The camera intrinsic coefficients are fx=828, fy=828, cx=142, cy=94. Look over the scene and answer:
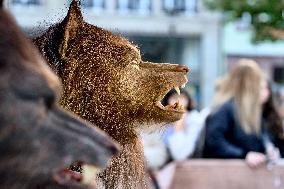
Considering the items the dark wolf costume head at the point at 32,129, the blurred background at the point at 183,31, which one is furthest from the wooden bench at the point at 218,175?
the blurred background at the point at 183,31

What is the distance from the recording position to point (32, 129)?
3.62ft

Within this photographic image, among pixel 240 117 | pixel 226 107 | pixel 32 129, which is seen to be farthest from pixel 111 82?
pixel 226 107

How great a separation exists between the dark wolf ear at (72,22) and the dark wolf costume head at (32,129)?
2.16 feet

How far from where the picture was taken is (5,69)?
3.56ft

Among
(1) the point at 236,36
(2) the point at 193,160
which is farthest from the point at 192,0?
(2) the point at 193,160

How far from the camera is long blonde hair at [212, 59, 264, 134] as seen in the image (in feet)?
17.4

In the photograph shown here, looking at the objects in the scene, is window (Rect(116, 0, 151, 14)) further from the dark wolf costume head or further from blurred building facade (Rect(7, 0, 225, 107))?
the dark wolf costume head

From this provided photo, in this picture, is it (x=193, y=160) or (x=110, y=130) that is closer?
(x=110, y=130)

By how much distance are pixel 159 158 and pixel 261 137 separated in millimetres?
722

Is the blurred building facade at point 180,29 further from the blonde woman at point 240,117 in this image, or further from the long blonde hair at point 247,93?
the long blonde hair at point 247,93

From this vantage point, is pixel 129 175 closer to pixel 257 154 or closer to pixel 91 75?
pixel 91 75

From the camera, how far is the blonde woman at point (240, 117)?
5301 millimetres

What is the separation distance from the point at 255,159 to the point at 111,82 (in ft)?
12.5

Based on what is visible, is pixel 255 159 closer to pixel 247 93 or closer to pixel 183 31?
pixel 247 93
